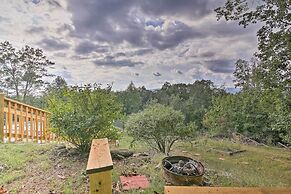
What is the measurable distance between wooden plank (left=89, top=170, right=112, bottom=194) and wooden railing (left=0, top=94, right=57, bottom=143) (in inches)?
180

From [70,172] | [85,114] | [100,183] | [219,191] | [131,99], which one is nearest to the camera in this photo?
[100,183]

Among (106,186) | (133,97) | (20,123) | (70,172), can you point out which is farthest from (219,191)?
(133,97)

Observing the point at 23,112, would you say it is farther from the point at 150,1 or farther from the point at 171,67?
the point at 171,67

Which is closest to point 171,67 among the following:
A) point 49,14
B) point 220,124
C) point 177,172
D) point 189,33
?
point 189,33

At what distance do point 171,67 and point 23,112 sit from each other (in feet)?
17.9

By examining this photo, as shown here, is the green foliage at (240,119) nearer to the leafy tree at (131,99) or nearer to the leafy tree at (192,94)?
the leafy tree at (192,94)

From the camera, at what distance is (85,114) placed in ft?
14.1

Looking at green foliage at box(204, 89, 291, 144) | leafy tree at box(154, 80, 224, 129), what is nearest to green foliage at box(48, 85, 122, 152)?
green foliage at box(204, 89, 291, 144)

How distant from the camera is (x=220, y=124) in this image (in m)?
9.67

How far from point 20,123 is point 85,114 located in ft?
9.21

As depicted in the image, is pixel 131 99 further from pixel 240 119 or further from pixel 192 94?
pixel 240 119

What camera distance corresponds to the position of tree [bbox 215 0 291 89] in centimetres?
446

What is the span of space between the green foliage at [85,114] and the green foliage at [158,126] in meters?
0.45

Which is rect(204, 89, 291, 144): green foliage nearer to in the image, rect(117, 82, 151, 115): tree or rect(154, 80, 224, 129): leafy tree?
rect(154, 80, 224, 129): leafy tree
